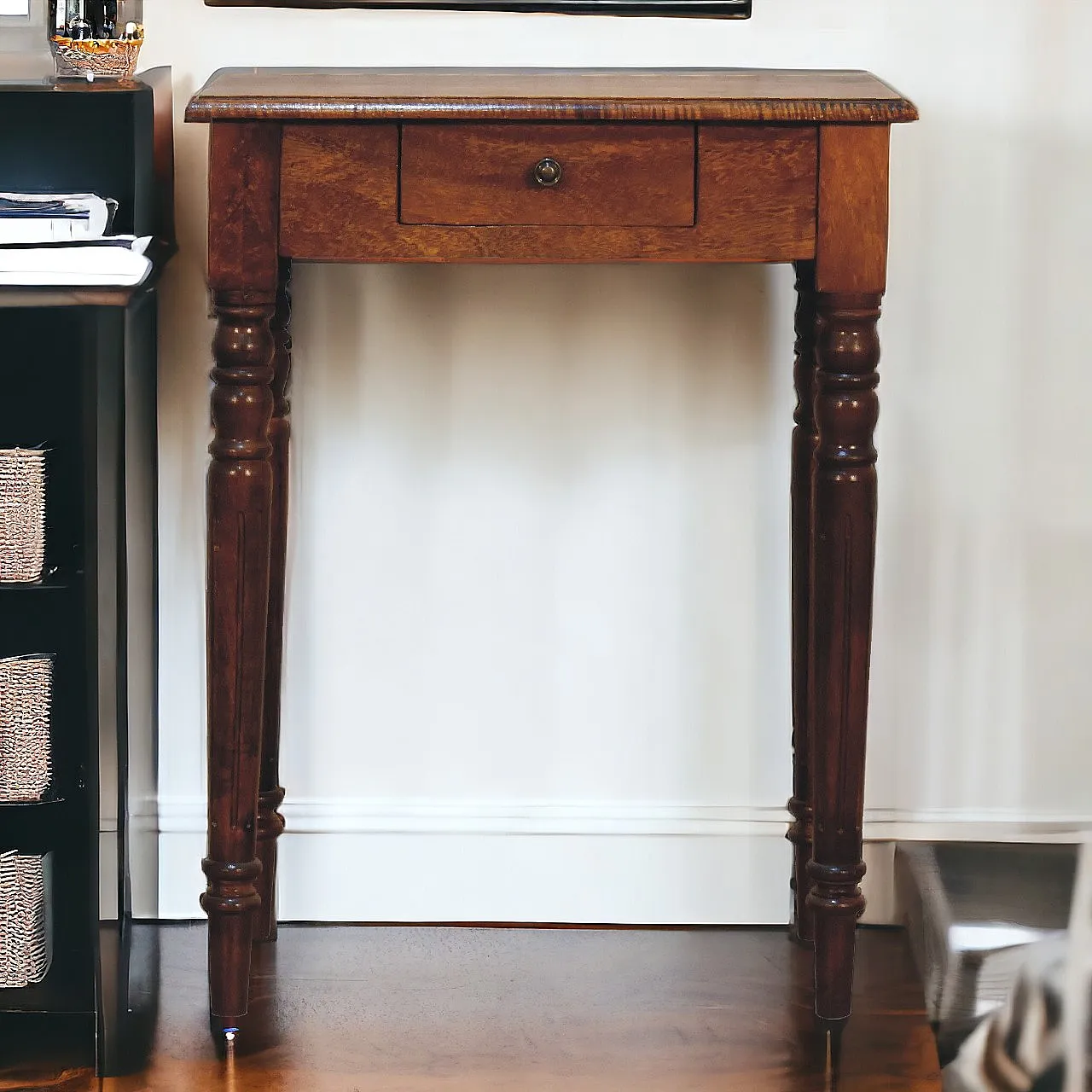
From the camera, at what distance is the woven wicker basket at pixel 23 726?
1.48m

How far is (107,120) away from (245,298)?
0.36 metres

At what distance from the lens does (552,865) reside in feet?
6.23

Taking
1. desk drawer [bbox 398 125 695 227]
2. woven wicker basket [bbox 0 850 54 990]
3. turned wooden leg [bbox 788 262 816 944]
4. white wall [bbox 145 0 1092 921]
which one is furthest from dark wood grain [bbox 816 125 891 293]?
woven wicker basket [bbox 0 850 54 990]

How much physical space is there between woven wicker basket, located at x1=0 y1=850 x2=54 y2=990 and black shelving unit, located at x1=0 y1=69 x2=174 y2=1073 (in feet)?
0.06

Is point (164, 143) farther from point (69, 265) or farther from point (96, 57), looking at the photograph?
point (69, 265)

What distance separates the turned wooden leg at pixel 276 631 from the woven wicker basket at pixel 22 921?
11.7 inches

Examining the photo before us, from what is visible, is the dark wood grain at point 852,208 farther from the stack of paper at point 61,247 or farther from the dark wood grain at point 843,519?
the stack of paper at point 61,247

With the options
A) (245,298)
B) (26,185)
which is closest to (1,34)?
(26,185)

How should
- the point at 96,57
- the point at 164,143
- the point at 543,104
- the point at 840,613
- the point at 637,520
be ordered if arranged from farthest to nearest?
the point at 637,520
the point at 164,143
the point at 96,57
the point at 840,613
the point at 543,104

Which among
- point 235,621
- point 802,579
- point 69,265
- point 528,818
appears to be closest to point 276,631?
point 235,621

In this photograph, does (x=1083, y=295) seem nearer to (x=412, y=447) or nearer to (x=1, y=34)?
(x=412, y=447)

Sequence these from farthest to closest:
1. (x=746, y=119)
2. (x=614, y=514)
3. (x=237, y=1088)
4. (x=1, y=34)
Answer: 1. (x=614, y=514)
2. (x=1, y=34)
3. (x=237, y=1088)
4. (x=746, y=119)

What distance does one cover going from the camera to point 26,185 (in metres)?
1.62

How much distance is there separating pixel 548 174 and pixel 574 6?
0.50 meters
